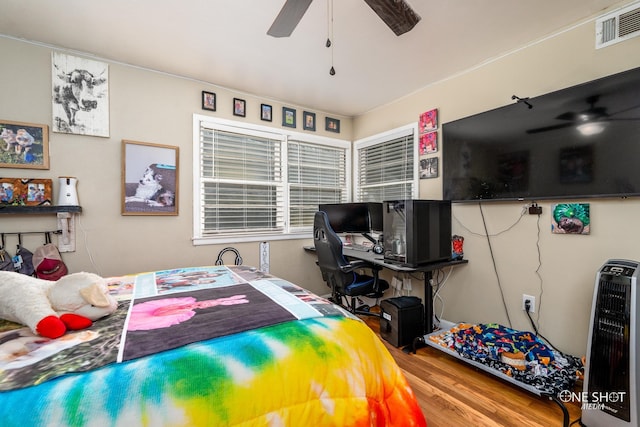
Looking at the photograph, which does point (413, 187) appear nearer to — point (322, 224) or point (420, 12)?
point (322, 224)

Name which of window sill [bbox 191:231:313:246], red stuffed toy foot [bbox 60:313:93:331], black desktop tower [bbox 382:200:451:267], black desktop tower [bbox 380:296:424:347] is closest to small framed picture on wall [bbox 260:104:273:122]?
window sill [bbox 191:231:313:246]

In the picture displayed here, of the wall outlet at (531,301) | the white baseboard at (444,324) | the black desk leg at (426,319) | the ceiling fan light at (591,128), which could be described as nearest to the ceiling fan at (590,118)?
the ceiling fan light at (591,128)

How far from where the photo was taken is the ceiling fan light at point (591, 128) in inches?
69.2

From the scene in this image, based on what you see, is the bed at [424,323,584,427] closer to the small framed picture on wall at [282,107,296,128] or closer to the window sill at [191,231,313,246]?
the window sill at [191,231,313,246]

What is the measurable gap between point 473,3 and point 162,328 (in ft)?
8.13

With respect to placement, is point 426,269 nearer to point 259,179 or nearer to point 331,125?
point 259,179

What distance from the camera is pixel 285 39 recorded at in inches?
82.3

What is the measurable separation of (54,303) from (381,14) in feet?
6.64

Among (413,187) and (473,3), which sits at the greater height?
(473,3)

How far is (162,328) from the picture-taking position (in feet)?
3.28

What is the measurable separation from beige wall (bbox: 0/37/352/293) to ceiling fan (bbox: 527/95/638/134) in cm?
293

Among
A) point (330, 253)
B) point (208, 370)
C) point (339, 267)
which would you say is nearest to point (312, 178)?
point (330, 253)

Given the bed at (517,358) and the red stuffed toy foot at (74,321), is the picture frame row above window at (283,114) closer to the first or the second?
the red stuffed toy foot at (74,321)

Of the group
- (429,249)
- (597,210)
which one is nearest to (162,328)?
(429,249)
